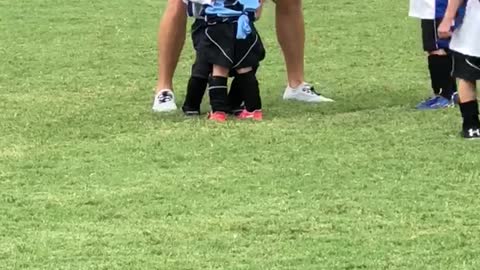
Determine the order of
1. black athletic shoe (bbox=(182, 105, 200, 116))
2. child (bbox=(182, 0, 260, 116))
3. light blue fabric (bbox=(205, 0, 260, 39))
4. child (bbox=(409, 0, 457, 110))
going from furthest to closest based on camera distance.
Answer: child (bbox=(409, 0, 457, 110)) < black athletic shoe (bbox=(182, 105, 200, 116)) < child (bbox=(182, 0, 260, 116)) < light blue fabric (bbox=(205, 0, 260, 39))

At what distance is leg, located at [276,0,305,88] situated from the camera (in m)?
6.35

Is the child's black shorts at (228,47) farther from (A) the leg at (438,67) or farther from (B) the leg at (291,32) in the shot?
(A) the leg at (438,67)

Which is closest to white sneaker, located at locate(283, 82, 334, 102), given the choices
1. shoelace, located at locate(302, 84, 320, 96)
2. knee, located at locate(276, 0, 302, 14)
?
shoelace, located at locate(302, 84, 320, 96)

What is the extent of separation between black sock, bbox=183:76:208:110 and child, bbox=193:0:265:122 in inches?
4.0

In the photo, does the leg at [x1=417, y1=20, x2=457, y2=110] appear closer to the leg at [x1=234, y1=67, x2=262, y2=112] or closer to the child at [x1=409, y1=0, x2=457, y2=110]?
the child at [x1=409, y1=0, x2=457, y2=110]

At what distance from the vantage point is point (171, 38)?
6117 mm

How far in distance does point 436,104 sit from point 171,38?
1.39 metres

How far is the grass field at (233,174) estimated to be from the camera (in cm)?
364

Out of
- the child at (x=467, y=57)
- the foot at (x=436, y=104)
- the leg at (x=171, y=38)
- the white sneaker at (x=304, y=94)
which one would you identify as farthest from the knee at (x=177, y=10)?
the child at (x=467, y=57)

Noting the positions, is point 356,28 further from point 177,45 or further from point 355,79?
point 177,45

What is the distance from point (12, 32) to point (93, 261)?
5.06 m

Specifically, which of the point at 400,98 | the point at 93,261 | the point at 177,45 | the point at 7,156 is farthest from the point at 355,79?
the point at 93,261

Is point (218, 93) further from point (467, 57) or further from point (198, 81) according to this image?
point (467, 57)

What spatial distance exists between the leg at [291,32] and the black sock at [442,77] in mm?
717
